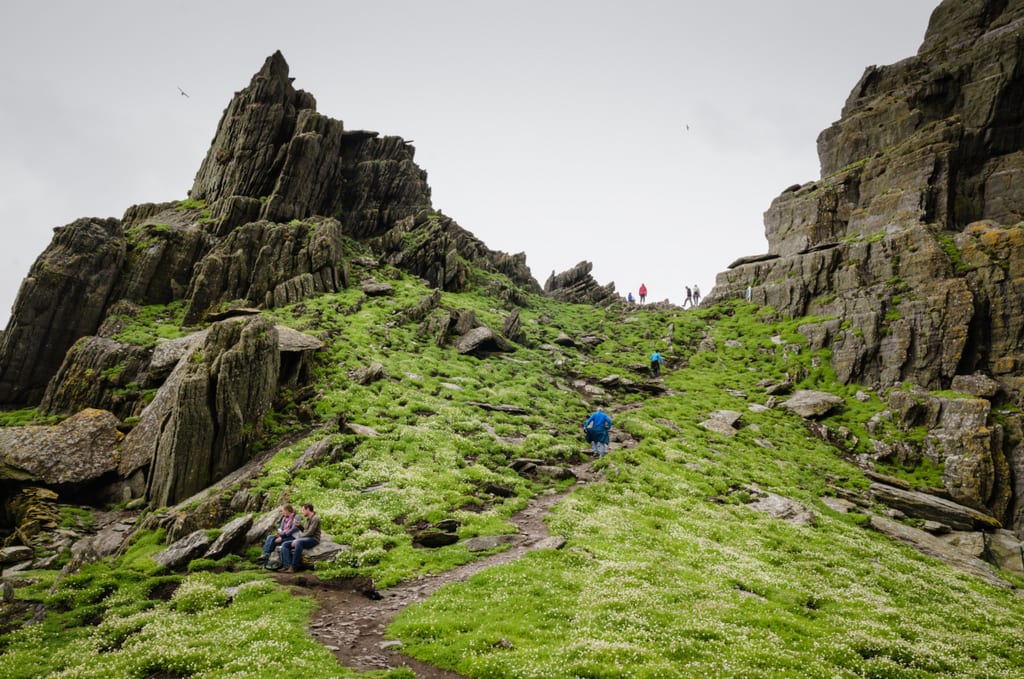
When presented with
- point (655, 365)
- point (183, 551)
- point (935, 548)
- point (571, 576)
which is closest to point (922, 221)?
point (655, 365)

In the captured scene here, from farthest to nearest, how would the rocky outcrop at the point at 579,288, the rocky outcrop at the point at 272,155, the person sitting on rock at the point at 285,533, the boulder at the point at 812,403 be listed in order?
1. the rocky outcrop at the point at 579,288
2. the rocky outcrop at the point at 272,155
3. the boulder at the point at 812,403
4. the person sitting on rock at the point at 285,533

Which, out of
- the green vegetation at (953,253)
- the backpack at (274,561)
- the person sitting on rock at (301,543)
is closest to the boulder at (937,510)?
the green vegetation at (953,253)

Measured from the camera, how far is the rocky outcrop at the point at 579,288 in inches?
3851

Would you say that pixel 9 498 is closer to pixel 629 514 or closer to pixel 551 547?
pixel 551 547

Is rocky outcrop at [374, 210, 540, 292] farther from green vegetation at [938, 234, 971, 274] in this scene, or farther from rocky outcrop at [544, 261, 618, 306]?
green vegetation at [938, 234, 971, 274]

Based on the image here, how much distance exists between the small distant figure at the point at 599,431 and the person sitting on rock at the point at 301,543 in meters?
19.6

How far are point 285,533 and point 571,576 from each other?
1180 cm

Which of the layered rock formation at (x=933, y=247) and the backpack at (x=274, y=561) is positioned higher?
the layered rock formation at (x=933, y=247)

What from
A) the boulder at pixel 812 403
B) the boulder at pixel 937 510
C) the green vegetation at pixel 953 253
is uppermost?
the green vegetation at pixel 953 253

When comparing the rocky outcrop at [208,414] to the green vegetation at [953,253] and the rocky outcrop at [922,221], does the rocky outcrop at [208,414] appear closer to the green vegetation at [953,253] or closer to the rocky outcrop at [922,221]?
the rocky outcrop at [922,221]

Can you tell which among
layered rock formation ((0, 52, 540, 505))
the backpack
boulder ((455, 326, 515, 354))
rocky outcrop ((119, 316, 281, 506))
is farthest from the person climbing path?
A: the backpack

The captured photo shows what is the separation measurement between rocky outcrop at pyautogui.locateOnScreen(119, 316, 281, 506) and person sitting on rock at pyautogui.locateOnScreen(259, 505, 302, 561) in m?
10.2

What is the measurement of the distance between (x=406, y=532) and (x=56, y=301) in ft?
156

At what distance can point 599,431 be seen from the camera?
32.0 m
